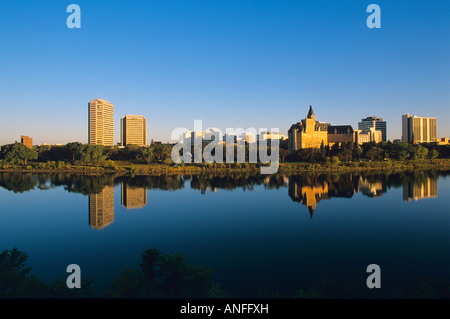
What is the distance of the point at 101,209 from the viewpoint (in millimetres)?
15633

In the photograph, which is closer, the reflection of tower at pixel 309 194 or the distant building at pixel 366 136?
the reflection of tower at pixel 309 194

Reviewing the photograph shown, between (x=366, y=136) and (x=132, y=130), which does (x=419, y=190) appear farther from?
(x=132, y=130)

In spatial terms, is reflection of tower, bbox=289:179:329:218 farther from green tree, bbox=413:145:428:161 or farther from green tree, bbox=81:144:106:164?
green tree, bbox=81:144:106:164

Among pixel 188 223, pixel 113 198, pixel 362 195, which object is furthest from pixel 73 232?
pixel 362 195

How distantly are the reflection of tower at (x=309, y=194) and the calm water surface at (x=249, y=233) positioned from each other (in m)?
0.13

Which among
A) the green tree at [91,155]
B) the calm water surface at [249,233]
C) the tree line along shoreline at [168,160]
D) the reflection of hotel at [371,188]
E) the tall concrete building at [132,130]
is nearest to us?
the calm water surface at [249,233]

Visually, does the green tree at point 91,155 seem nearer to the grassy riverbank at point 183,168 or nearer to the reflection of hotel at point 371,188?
the grassy riverbank at point 183,168

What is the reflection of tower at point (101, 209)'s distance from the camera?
12.8 metres

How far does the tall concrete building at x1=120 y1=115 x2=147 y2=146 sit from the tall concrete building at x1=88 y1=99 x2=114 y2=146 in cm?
446

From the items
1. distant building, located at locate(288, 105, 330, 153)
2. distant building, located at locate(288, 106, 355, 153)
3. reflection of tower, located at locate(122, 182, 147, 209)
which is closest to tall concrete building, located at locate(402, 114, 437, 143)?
distant building, located at locate(288, 106, 355, 153)

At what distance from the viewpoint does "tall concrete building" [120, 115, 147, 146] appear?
89375 millimetres

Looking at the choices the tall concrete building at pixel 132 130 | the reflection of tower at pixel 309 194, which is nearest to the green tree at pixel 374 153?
the reflection of tower at pixel 309 194
